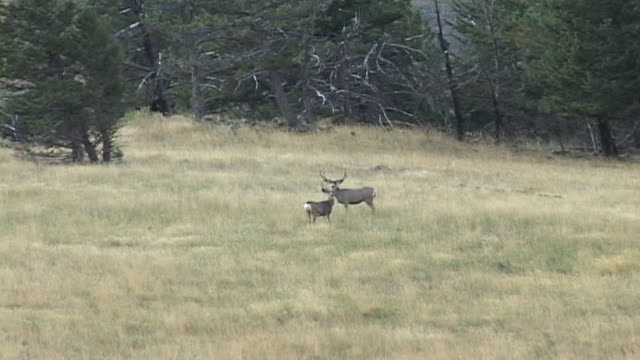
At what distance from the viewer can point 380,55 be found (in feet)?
134

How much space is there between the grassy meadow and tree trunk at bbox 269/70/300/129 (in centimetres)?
1264

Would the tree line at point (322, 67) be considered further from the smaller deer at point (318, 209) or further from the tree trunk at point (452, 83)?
the smaller deer at point (318, 209)

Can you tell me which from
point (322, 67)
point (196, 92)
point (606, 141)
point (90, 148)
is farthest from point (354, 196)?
point (196, 92)

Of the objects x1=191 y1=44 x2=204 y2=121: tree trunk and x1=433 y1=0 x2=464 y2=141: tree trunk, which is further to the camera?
x1=191 y1=44 x2=204 y2=121: tree trunk

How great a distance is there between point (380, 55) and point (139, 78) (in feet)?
39.3

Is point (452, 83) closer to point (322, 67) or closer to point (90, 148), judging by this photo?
point (322, 67)

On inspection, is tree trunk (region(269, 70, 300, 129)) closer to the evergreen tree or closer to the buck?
the evergreen tree

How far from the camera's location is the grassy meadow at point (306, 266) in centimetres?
1080

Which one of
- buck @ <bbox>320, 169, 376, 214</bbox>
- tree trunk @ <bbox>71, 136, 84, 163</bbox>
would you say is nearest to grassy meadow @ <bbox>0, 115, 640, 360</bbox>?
buck @ <bbox>320, 169, 376, 214</bbox>

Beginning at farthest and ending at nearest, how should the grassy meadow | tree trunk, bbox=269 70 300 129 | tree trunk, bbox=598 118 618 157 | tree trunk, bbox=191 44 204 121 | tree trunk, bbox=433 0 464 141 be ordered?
tree trunk, bbox=269 70 300 129
tree trunk, bbox=191 44 204 121
tree trunk, bbox=433 0 464 141
tree trunk, bbox=598 118 618 157
the grassy meadow

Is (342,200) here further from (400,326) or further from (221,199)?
(400,326)

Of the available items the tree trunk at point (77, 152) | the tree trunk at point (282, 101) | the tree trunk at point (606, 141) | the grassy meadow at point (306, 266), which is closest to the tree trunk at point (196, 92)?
the tree trunk at point (282, 101)

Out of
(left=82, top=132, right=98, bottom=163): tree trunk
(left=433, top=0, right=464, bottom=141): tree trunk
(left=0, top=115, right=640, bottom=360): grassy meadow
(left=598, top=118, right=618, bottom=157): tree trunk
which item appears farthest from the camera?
(left=433, top=0, right=464, bottom=141): tree trunk

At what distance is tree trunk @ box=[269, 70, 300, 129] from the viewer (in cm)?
3850
